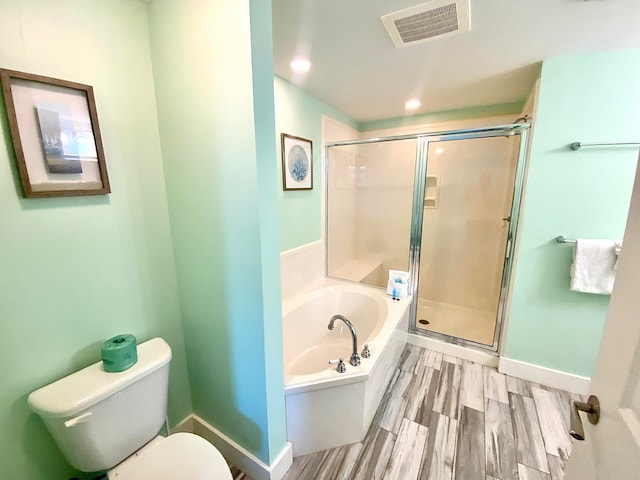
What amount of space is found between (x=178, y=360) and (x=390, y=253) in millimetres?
2477

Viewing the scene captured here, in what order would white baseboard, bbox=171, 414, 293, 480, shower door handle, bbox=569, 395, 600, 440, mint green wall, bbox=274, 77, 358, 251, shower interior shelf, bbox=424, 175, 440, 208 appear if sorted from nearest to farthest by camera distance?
shower door handle, bbox=569, 395, 600, 440
white baseboard, bbox=171, 414, 293, 480
mint green wall, bbox=274, 77, 358, 251
shower interior shelf, bbox=424, 175, 440, 208

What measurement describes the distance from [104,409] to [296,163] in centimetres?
189

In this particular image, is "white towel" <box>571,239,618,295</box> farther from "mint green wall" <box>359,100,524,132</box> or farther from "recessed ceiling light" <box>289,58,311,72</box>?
Answer: "recessed ceiling light" <box>289,58,311,72</box>

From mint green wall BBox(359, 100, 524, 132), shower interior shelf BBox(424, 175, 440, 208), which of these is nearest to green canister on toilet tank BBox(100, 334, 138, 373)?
shower interior shelf BBox(424, 175, 440, 208)

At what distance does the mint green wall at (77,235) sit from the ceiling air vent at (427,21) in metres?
1.17

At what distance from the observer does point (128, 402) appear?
1.02m

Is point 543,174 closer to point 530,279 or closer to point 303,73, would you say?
point 530,279

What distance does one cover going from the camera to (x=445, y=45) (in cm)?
148

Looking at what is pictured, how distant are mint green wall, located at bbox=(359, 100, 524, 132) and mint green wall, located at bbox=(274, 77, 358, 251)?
705 millimetres

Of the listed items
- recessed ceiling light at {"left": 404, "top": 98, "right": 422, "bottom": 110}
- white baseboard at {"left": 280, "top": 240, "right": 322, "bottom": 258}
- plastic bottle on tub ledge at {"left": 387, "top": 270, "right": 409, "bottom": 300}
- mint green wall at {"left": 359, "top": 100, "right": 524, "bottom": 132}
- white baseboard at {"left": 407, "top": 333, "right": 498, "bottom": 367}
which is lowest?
white baseboard at {"left": 407, "top": 333, "right": 498, "bottom": 367}

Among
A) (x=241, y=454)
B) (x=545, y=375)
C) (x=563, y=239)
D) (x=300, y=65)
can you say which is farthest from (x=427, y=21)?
(x=545, y=375)

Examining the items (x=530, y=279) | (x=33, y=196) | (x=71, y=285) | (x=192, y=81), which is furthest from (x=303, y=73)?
(x=530, y=279)

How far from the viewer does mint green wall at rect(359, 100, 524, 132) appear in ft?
8.25

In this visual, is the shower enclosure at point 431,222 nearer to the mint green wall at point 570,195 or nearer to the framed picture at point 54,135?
the mint green wall at point 570,195
